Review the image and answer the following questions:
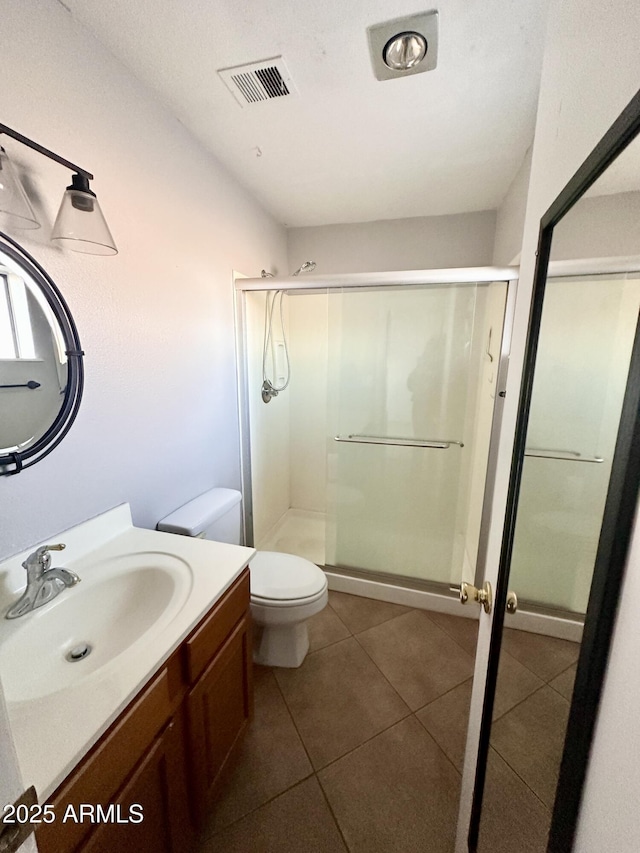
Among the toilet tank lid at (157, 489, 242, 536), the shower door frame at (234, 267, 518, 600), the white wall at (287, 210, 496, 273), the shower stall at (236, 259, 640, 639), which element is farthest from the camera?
the white wall at (287, 210, 496, 273)

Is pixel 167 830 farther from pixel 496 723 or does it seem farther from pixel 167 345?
pixel 167 345

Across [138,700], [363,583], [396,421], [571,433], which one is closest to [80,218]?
[138,700]

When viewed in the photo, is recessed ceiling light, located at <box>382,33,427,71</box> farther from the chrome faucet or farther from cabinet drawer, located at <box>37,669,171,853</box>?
cabinet drawer, located at <box>37,669,171,853</box>

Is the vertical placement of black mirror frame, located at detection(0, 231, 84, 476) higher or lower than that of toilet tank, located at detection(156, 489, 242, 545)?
higher

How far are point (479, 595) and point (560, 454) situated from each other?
0.43 meters

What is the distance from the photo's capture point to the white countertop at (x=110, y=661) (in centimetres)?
58

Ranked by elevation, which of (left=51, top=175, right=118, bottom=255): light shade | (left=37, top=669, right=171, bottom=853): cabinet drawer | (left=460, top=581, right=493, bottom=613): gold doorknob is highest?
(left=51, top=175, right=118, bottom=255): light shade

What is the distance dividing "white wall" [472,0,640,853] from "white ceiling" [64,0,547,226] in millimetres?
686

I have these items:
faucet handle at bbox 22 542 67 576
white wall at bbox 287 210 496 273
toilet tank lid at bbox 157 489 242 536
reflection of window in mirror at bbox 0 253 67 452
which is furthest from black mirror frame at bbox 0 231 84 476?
white wall at bbox 287 210 496 273

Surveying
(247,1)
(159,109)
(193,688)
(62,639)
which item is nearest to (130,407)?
(62,639)

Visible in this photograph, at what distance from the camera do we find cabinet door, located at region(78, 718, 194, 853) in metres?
0.68

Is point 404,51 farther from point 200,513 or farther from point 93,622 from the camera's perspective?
point 93,622

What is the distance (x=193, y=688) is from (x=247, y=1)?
198 centimetres

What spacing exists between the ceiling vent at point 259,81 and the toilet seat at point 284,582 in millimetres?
1914
